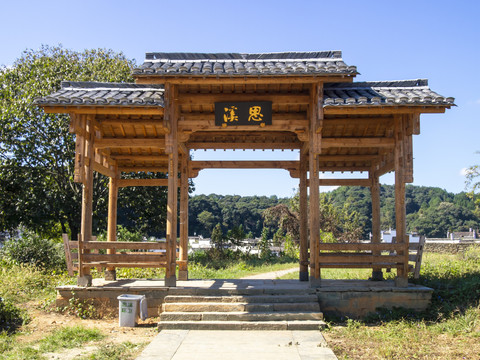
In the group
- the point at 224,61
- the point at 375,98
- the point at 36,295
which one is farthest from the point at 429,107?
the point at 36,295

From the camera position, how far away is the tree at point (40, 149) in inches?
714

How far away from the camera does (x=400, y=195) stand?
9453mm

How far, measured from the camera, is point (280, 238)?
1097 inches

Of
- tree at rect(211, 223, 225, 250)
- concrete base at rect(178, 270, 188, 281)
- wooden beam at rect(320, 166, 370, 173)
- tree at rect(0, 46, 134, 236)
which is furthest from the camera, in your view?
tree at rect(211, 223, 225, 250)

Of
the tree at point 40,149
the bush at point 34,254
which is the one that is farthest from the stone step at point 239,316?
the tree at point 40,149

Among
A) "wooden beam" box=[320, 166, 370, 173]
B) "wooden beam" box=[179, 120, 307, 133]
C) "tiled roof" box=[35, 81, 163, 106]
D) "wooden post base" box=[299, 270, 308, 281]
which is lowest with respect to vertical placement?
"wooden post base" box=[299, 270, 308, 281]

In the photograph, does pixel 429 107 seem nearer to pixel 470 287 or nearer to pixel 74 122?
pixel 470 287

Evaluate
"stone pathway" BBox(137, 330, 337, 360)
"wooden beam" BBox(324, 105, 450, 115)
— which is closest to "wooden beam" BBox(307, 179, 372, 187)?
"wooden beam" BBox(324, 105, 450, 115)

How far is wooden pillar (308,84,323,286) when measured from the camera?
9.26 meters

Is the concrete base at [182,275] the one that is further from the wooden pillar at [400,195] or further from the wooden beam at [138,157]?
the wooden pillar at [400,195]

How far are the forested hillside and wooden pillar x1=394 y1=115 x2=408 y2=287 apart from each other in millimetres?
34772

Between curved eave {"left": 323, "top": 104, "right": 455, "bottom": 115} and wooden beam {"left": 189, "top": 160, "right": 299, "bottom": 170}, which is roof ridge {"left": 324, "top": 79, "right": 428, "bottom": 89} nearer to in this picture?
curved eave {"left": 323, "top": 104, "right": 455, "bottom": 115}

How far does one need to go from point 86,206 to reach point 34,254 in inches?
252

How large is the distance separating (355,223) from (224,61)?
19.6 m
